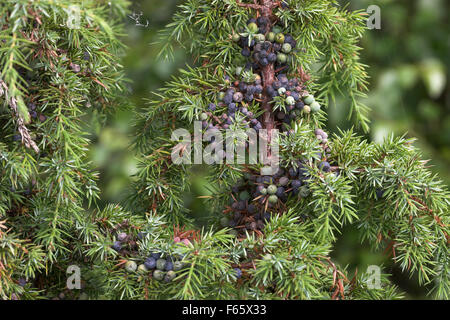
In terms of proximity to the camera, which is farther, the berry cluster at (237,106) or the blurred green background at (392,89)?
the blurred green background at (392,89)

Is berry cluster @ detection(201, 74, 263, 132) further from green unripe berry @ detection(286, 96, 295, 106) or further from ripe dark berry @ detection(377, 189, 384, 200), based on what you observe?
ripe dark berry @ detection(377, 189, 384, 200)

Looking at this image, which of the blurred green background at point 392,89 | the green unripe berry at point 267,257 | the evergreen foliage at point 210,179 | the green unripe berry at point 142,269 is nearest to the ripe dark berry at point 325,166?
the evergreen foliage at point 210,179

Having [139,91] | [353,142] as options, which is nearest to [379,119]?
[139,91]

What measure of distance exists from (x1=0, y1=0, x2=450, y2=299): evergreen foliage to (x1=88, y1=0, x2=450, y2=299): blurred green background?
1.26 feet

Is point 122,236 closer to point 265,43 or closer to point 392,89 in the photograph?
point 265,43

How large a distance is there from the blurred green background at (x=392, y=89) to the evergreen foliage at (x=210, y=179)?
0.38m

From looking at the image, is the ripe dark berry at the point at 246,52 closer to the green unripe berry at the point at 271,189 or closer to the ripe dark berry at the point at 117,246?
the green unripe berry at the point at 271,189

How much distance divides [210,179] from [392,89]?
0.82 metres

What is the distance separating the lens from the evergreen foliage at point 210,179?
1.70ft

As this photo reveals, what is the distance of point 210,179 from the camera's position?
61cm

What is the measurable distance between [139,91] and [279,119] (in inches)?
26.3


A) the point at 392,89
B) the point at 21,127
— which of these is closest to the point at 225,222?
the point at 21,127

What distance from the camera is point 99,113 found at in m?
0.72
